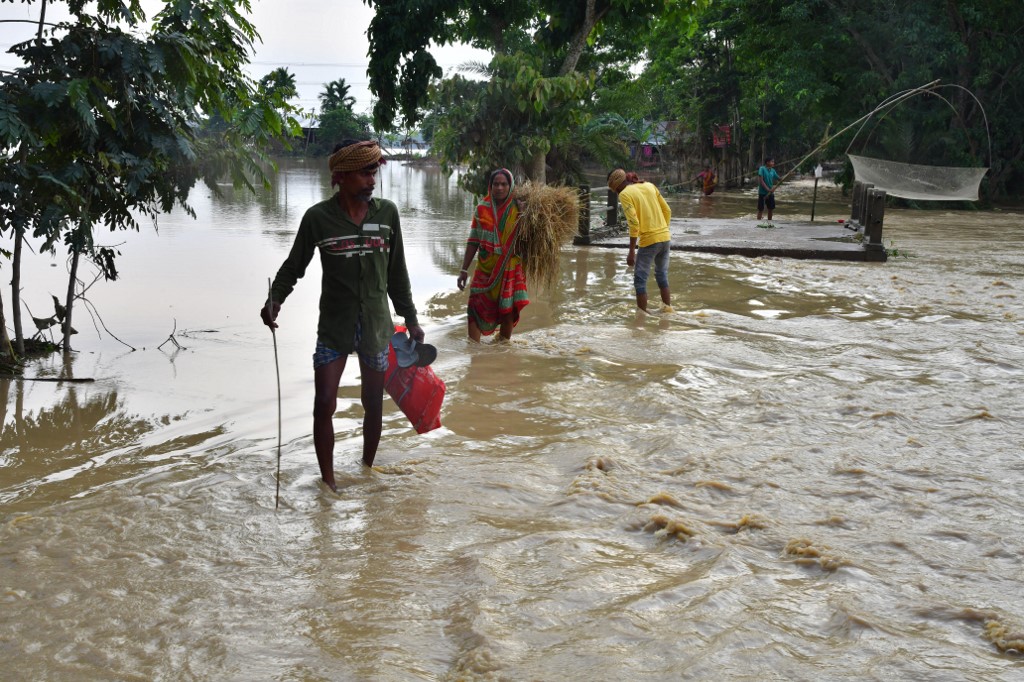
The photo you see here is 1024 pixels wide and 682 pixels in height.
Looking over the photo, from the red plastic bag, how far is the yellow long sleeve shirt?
4282 mm

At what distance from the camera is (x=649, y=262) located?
9055mm

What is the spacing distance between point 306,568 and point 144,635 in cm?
69

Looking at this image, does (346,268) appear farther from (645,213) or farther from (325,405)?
(645,213)

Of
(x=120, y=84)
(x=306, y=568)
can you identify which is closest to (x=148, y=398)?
(x=120, y=84)

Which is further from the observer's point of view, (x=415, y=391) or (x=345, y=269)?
(x=415, y=391)

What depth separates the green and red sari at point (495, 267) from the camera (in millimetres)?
7473

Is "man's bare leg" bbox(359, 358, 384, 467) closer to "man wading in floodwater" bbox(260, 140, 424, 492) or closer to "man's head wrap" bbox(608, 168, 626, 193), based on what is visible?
"man wading in floodwater" bbox(260, 140, 424, 492)

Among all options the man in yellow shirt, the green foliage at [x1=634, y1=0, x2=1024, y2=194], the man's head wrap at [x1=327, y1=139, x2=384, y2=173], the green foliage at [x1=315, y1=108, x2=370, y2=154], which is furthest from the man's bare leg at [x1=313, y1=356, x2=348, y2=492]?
the green foliage at [x1=315, y1=108, x2=370, y2=154]

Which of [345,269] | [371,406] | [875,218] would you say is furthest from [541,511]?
[875,218]

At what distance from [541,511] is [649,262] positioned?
5.06 meters

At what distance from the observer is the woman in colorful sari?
745 centimetres

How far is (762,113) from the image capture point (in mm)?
35250

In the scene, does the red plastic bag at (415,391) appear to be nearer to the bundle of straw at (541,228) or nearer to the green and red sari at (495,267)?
the green and red sari at (495,267)

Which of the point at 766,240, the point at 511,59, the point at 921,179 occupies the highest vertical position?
the point at 511,59
